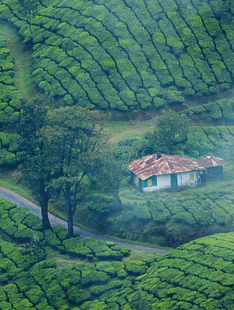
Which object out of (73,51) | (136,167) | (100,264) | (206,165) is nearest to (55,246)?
(100,264)

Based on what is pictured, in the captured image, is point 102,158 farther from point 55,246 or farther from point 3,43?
point 3,43

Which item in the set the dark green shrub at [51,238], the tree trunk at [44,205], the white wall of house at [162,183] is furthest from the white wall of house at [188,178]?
the dark green shrub at [51,238]

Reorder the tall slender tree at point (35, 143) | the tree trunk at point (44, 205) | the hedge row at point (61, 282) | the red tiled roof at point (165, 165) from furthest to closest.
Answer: the red tiled roof at point (165, 165), the tree trunk at point (44, 205), the tall slender tree at point (35, 143), the hedge row at point (61, 282)

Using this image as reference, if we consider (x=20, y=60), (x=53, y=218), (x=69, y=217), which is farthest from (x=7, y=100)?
(x=69, y=217)

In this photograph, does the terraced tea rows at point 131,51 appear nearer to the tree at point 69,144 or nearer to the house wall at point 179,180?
the house wall at point 179,180

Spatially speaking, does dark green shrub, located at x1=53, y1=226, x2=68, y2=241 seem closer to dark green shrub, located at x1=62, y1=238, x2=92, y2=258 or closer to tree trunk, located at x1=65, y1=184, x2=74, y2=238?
tree trunk, located at x1=65, y1=184, x2=74, y2=238

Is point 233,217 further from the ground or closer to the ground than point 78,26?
closer to the ground

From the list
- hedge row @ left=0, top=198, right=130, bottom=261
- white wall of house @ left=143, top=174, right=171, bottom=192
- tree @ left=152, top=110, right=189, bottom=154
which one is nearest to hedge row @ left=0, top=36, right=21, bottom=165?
hedge row @ left=0, top=198, right=130, bottom=261
